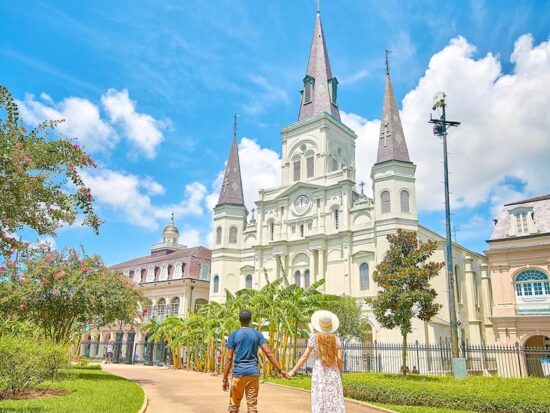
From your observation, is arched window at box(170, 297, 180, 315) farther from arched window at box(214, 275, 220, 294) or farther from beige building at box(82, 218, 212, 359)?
arched window at box(214, 275, 220, 294)

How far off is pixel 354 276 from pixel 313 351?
3301 centimetres

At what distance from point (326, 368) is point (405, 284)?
553 inches

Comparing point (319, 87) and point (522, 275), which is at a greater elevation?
point (319, 87)

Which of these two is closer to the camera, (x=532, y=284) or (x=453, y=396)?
(x=453, y=396)

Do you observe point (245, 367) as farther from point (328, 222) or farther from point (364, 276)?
point (328, 222)

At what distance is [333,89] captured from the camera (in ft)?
170

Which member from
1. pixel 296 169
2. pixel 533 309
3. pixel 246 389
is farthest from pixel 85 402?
pixel 296 169

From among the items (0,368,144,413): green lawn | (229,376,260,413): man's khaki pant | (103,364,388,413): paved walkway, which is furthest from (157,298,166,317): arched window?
(229,376,260,413): man's khaki pant

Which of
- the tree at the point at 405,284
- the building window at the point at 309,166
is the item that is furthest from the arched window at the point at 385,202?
the tree at the point at 405,284

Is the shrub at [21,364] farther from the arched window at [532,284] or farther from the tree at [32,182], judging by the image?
the arched window at [532,284]

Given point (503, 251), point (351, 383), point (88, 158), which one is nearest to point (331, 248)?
point (503, 251)

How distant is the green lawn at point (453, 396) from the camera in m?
11.7

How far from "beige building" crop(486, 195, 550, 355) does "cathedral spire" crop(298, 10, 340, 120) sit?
2385 cm

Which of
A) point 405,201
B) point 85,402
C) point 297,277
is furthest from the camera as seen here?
point 297,277
